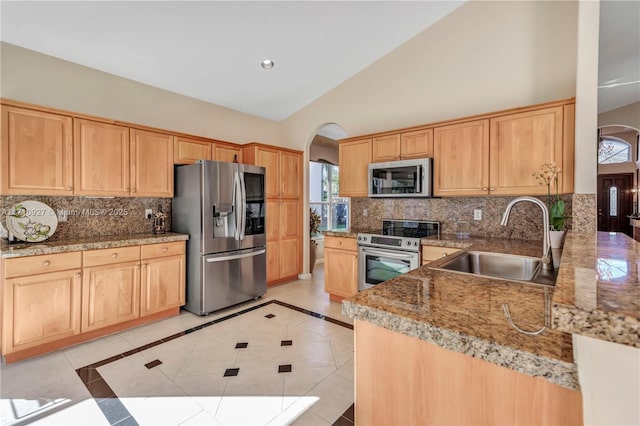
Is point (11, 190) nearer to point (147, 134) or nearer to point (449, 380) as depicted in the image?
point (147, 134)

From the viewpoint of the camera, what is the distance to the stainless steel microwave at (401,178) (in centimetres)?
327

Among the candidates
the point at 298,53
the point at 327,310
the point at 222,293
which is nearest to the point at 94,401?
the point at 222,293

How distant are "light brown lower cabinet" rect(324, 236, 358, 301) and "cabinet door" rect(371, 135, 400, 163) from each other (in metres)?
1.09

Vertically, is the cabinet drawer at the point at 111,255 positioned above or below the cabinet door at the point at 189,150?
below

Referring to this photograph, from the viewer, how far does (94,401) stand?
1.94m

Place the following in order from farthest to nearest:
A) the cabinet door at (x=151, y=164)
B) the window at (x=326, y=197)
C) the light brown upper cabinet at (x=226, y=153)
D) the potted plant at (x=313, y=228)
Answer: the window at (x=326, y=197), the potted plant at (x=313, y=228), the light brown upper cabinet at (x=226, y=153), the cabinet door at (x=151, y=164)

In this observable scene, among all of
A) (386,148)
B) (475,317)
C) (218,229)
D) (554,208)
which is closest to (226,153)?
(218,229)

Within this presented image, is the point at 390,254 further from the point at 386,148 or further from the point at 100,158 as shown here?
the point at 100,158

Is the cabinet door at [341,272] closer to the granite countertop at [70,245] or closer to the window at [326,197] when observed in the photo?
the granite countertop at [70,245]

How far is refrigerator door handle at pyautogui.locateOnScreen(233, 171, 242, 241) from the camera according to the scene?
3.57 metres

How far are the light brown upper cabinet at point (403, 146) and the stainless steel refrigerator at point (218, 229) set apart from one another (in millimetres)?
1589

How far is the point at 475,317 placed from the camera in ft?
2.97

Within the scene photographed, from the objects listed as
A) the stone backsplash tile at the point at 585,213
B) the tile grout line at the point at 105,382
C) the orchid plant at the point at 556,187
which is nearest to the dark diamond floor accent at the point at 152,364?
the tile grout line at the point at 105,382

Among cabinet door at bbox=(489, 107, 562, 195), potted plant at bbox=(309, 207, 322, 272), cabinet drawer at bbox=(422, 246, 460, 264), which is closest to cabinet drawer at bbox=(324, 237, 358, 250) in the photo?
cabinet drawer at bbox=(422, 246, 460, 264)
